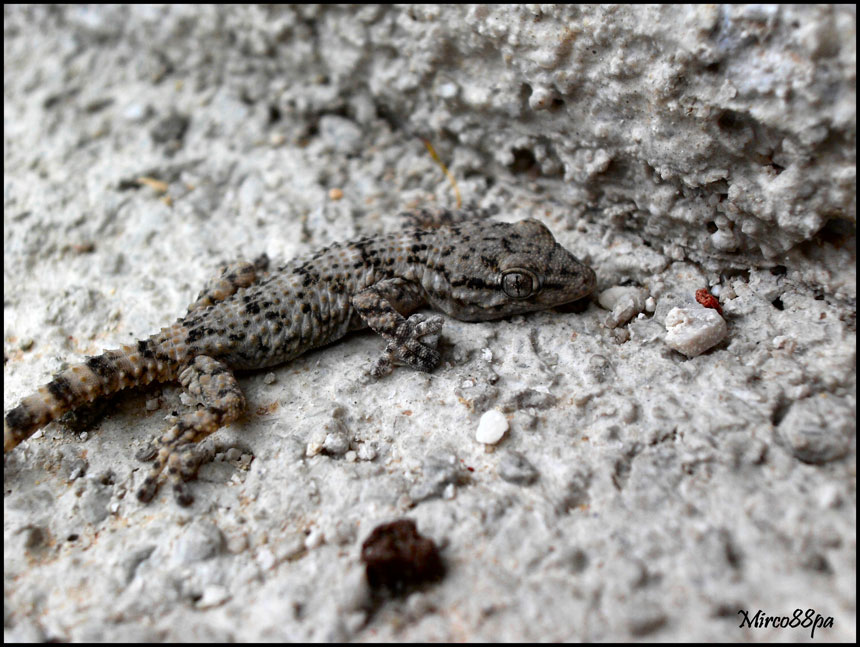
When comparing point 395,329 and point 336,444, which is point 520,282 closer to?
point 395,329

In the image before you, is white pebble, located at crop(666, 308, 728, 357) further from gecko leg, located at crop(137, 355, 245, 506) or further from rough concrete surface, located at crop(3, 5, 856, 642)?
gecko leg, located at crop(137, 355, 245, 506)

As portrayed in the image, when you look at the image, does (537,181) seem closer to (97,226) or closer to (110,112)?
(97,226)

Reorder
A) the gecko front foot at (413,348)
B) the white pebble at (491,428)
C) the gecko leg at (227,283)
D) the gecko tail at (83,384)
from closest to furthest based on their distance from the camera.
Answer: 1. the white pebble at (491,428)
2. the gecko tail at (83,384)
3. the gecko front foot at (413,348)
4. the gecko leg at (227,283)

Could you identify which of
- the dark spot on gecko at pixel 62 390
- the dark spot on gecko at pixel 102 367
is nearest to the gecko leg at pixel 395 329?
the dark spot on gecko at pixel 102 367

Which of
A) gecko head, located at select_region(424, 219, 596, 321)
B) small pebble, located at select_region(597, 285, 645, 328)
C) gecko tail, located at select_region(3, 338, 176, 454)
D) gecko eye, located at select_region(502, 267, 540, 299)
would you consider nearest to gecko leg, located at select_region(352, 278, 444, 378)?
gecko head, located at select_region(424, 219, 596, 321)

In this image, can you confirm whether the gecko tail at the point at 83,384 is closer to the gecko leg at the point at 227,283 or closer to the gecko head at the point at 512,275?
the gecko leg at the point at 227,283

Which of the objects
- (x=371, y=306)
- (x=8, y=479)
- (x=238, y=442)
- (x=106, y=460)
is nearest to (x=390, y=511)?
(x=238, y=442)
